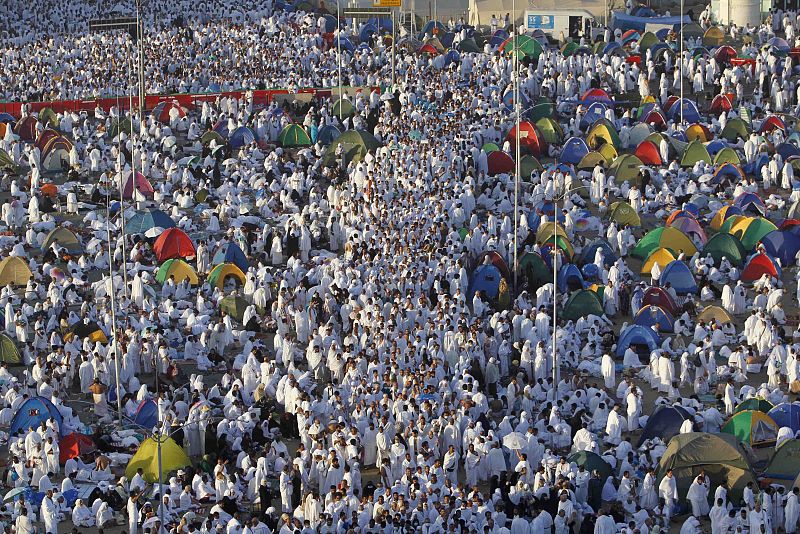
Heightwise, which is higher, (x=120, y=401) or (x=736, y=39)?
(x=736, y=39)

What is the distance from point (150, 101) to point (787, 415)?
32.0 metres

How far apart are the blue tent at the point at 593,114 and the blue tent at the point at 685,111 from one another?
79.8 inches

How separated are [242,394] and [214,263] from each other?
31.3 feet

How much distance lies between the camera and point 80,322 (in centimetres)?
4534

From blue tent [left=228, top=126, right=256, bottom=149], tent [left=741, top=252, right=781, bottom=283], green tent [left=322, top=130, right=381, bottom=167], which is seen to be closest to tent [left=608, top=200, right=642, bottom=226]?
tent [left=741, top=252, right=781, bottom=283]

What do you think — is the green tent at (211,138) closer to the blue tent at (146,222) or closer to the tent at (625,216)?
the blue tent at (146,222)

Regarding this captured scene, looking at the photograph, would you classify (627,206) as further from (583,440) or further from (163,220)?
(583,440)

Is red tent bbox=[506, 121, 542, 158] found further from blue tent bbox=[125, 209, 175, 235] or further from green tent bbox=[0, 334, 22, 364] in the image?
green tent bbox=[0, 334, 22, 364]

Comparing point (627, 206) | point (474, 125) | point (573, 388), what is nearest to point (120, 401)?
point (573, 388)

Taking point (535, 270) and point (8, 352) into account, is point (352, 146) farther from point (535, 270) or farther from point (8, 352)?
point (8, 352)

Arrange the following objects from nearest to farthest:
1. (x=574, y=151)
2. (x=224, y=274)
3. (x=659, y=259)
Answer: (x=224, y=274) < (x=659, y=259) < (x=574, y=151)

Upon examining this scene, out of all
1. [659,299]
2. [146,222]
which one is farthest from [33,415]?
[659,299]

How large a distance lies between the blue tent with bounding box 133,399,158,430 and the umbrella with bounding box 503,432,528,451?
7.05 m

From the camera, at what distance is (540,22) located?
240 feet
